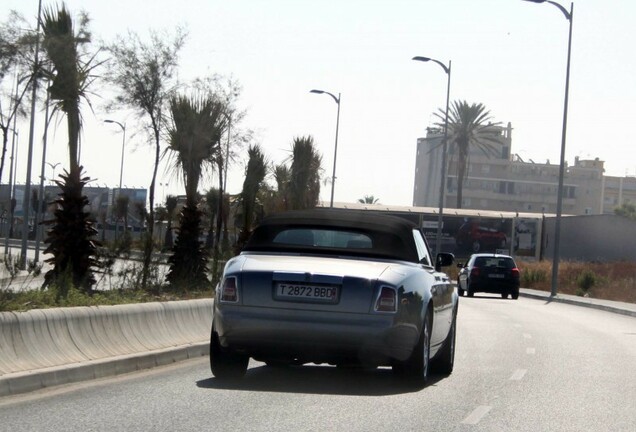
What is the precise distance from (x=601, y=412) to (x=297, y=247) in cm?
344

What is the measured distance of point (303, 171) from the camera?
5450 cm

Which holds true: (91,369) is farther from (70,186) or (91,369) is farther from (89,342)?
(70,186)

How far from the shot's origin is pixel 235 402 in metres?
10.5

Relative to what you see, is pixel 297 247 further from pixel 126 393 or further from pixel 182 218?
pixel 182 218

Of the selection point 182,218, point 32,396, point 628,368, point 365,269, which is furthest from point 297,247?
Result: point 182,218

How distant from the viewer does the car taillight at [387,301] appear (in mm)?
11320

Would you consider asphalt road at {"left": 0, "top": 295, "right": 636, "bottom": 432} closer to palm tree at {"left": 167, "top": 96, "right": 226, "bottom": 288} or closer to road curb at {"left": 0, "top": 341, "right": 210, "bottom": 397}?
road curb at {"left": 0, "top": 341, "right": 210, "bottom": 397}

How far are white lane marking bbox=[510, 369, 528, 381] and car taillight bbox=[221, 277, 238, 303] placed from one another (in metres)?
3.77

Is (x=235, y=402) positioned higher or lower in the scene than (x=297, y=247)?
lower

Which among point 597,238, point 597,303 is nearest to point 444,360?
point 597,303

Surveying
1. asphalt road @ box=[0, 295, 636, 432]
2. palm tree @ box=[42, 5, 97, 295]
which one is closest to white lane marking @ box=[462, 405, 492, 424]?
asphalt road @ box=[0, 295, 636, 432]

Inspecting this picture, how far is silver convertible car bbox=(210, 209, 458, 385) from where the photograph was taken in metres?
11.3

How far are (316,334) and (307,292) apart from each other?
40 cm

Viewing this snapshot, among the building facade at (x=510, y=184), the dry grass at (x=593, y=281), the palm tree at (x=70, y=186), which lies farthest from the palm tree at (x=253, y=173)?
the building facade at (x=510, y=184)
